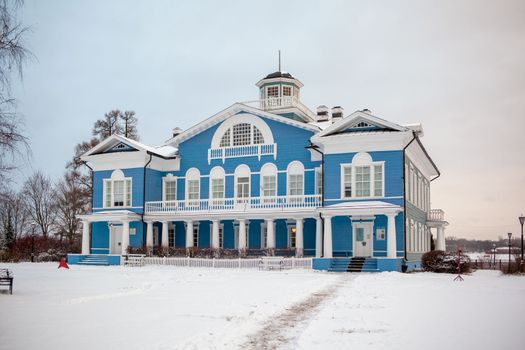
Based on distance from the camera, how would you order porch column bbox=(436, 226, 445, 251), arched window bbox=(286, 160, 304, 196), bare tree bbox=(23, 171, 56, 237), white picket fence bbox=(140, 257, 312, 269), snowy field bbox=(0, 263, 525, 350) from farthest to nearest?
bare tree bbox=(23, 171, 56, 237) < porch column bbox=(436, 226, 445, 251) < arched window bbox=(286, 160, 304, 196) < white picket fence bbox=(140, 257, 312, 269) < snowy field bbox=(0, 263, 525, 350)

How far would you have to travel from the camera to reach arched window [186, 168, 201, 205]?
38.8 metres

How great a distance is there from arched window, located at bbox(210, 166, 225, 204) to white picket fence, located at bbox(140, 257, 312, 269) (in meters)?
5.68

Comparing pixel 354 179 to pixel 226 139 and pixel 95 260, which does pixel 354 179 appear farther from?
pixel 95 260

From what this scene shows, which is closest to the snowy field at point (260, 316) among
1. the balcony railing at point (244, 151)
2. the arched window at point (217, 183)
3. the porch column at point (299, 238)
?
the porch column at point (299, 238)

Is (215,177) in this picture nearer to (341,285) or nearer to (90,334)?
(341,285)

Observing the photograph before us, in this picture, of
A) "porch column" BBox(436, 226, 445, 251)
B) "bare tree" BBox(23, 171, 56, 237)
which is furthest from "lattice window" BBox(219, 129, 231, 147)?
"bare tree" BBox(23, 171, 56, 237)

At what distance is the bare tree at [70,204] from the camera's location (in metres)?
53.1

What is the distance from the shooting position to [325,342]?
10.2m

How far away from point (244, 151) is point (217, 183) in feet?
9.72

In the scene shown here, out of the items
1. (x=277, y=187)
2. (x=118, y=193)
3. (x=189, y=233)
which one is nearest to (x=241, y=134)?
(x=277, y=187)

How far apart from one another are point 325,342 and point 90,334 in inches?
171

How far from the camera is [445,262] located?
29.3m

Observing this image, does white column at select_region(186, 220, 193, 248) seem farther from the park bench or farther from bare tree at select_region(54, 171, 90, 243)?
bare tree at select_region(54, 171, 90, 243)

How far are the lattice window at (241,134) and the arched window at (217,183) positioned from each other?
7.03 feet
